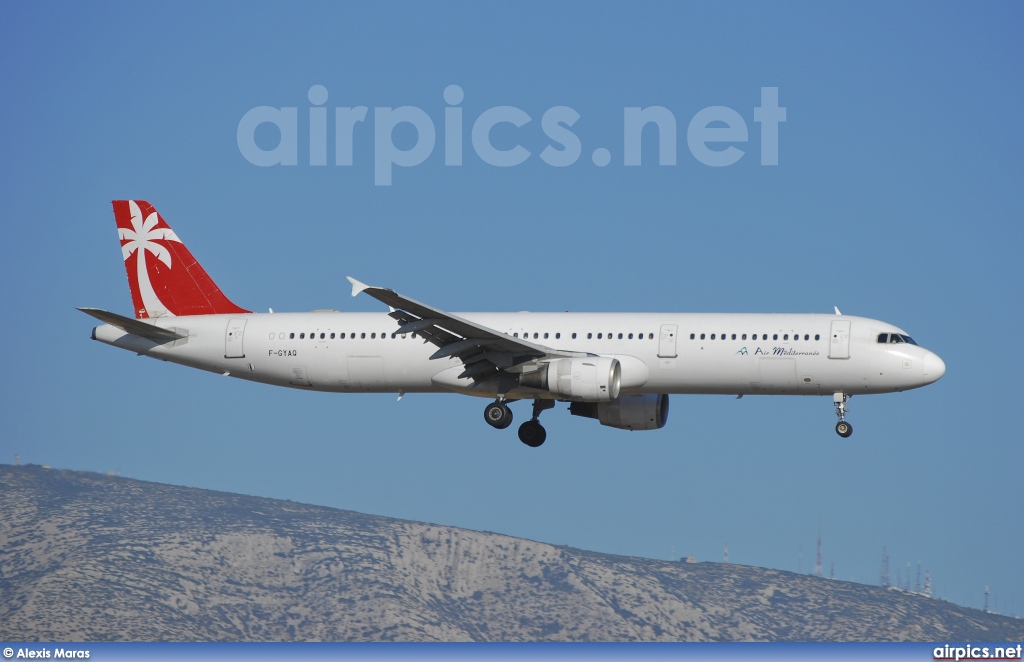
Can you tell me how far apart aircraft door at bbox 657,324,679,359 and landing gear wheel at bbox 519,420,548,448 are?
851 cm

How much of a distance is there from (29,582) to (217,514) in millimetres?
30566

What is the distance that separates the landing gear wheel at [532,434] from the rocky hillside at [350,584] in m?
92.2

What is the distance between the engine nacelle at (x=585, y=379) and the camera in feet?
176

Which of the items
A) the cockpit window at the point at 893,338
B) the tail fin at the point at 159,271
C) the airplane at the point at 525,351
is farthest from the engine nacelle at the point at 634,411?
the tail fin at the point at 159,271

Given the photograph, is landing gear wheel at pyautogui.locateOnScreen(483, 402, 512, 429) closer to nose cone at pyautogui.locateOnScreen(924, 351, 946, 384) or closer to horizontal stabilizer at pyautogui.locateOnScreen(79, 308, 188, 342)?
horizontal stabilizer at pyautogui.locateOnScreen(79, 308, 188, 342)

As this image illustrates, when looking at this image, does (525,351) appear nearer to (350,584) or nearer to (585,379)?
(585,379)

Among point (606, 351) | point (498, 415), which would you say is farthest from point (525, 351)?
point (498, 415)

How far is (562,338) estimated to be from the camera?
56.4 metres

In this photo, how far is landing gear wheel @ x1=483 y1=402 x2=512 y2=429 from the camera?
189ft

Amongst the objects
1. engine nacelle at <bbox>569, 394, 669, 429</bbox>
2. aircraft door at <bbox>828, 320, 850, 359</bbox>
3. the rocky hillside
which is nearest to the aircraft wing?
engine nacelle at <bbox>569, 394, 669, 429</bbox>

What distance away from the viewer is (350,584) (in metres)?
169

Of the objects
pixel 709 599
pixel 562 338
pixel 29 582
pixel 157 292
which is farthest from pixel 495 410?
pixel 709 599

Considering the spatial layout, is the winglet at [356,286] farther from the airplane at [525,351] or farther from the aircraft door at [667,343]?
the aircraft door at [667,343]

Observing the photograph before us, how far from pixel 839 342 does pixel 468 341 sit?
13500mm
